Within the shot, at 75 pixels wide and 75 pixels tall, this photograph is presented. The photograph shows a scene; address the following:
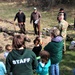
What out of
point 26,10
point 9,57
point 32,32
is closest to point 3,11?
point 26,10

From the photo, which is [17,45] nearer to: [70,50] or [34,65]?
[34,65]

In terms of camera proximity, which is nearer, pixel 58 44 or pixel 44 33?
pixel 58 44

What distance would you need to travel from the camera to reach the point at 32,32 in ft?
52.3

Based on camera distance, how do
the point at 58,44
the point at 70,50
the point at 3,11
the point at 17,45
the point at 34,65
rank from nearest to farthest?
the point at 17,45 < the point at 34,65 < the point at 58,44 < the point at 70,50 < the point at 3,11

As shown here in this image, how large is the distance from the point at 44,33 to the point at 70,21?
450cm

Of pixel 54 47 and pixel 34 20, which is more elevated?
pixel 54 47

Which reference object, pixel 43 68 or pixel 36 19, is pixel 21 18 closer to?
pixel 36 19

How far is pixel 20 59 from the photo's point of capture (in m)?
5.21

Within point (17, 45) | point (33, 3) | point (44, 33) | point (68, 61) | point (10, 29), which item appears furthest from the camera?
point (33, 3)

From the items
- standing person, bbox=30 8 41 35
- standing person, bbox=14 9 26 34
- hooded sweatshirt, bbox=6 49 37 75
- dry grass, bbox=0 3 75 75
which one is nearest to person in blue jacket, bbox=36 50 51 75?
hooded sweatshirt, bbox=6 49 37 75

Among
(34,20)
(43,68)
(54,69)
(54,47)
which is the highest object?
(54,47)

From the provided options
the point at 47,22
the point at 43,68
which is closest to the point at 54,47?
the point at 43,68

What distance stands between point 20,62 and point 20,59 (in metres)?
0.07

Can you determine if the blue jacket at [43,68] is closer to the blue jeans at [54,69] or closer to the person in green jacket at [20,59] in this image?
the blue jeans at [54,69]
